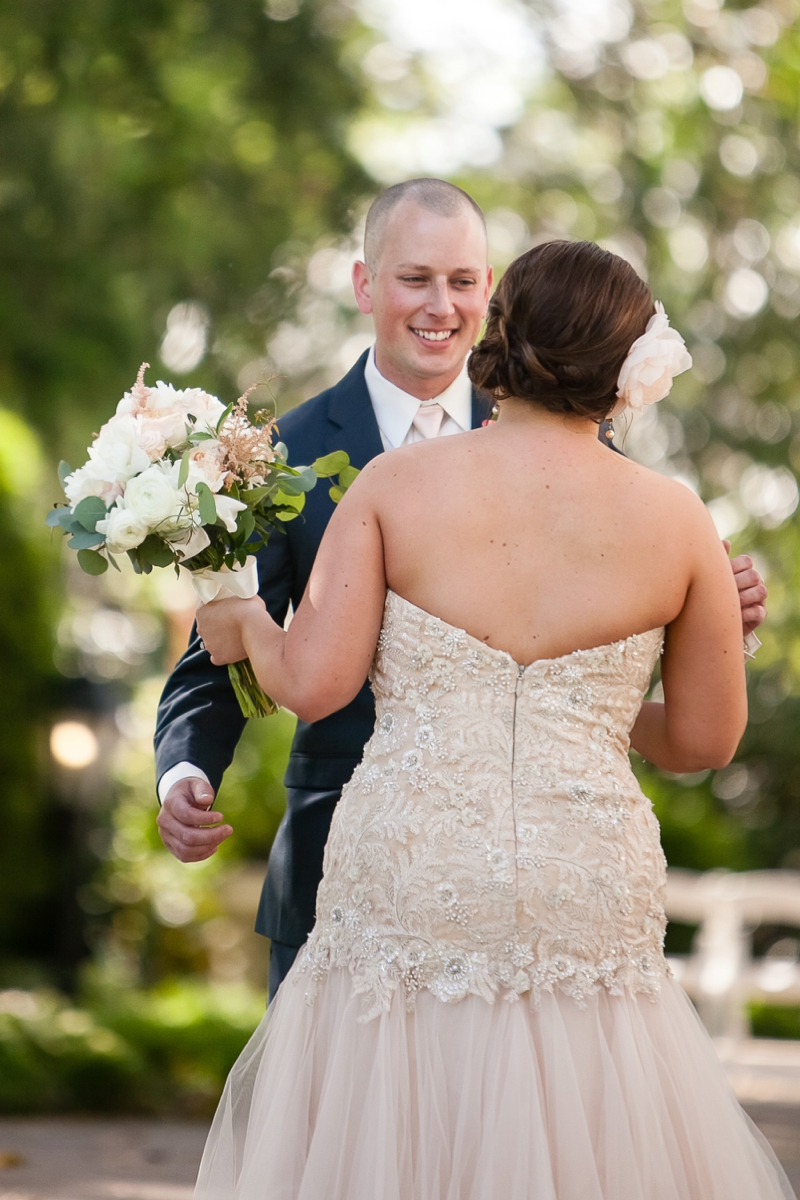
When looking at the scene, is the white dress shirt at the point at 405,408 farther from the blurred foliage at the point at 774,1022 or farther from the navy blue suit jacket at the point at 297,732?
the blurred foliage at the point at 774,1022

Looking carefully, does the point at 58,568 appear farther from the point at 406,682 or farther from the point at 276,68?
the point at 406,682

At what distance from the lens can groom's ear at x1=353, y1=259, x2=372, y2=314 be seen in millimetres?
3652

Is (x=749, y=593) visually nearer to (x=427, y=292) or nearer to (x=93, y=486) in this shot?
(x=427, y=292)

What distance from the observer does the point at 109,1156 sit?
5.71 m

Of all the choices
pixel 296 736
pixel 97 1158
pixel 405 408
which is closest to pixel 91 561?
pixel 296 736

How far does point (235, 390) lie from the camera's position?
7422 millimetres

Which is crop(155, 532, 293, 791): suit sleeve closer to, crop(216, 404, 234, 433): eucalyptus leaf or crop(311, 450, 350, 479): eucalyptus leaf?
crop(311, 450, 350, 479): eucalyptus leaf

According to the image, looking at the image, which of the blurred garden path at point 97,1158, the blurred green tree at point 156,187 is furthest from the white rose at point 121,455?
the blurred green tree at point 156,187

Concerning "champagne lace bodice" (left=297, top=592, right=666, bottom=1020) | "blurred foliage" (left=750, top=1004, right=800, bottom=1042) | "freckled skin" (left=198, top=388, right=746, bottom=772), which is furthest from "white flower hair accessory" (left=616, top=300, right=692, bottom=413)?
"blurred foliage" (left=750, top=1004, right=800, bottom=1042)

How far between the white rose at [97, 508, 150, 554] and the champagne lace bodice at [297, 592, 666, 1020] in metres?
0.48

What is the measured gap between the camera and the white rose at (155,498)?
258 centimetres

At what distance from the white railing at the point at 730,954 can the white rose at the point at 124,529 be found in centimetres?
519

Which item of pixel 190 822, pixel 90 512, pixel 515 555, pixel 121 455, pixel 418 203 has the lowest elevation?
pixel 190 822

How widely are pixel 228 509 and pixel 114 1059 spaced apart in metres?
4.57
